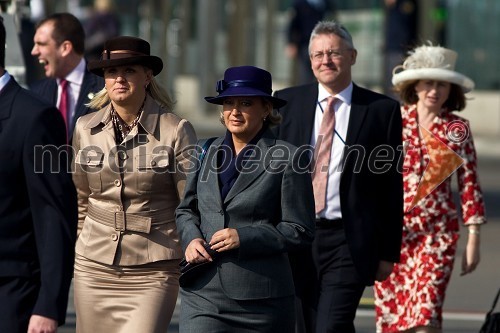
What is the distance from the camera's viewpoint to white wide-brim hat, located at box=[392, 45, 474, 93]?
28.6 ft

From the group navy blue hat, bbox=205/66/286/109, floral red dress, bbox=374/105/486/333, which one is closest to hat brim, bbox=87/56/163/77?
navy blue hat, bbox=205/66/286/109

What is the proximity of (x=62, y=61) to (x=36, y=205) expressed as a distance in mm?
4319

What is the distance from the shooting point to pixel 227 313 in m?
6.27

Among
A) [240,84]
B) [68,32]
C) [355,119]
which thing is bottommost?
[355,119]

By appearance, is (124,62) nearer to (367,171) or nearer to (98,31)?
(367,171)

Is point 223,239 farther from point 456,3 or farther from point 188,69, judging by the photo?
point 188,69

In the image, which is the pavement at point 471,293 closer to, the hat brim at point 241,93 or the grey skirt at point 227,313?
the grey skirt at point 227,313

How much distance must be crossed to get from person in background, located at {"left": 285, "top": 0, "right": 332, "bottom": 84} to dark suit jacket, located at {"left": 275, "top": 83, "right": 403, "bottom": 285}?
45.1 feet

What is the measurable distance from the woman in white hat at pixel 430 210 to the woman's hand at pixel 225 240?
2.53m

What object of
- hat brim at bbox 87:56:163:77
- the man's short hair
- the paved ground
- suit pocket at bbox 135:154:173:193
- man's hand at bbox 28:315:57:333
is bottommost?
the paved ground

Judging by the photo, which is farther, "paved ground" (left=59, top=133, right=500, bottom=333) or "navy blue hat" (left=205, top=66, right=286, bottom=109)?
"paved ground" (left=59, top=133, right=500, bottom=333)

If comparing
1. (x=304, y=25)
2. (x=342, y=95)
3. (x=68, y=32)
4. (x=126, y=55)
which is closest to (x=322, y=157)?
(x=342, y=95)

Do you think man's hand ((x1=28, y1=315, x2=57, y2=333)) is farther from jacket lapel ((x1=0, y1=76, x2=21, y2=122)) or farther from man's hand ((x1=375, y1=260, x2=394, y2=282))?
man's hand ((x1=375, y1=260, x2=394, y2=282))

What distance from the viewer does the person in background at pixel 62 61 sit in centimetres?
934
